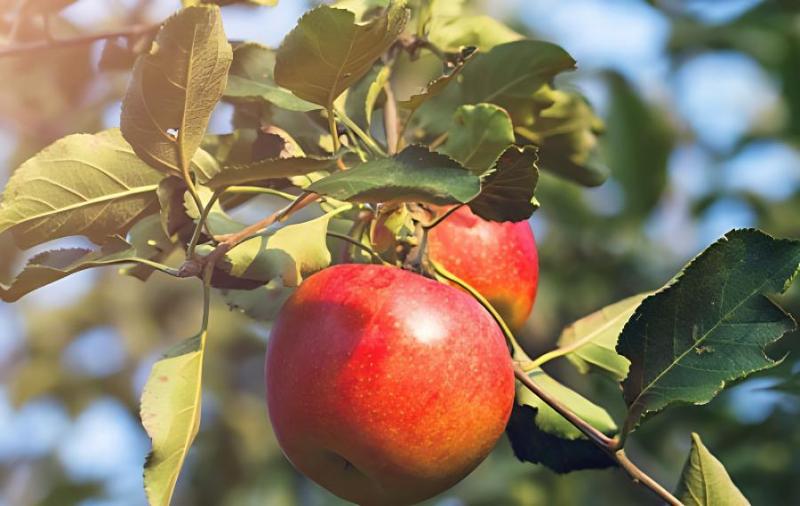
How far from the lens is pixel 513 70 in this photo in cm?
115

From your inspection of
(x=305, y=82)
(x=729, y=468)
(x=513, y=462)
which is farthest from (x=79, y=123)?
(x=305, y=82)

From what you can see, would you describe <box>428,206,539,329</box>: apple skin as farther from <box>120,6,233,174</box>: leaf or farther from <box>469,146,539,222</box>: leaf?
<box>120,6,233,174</box>: leaf

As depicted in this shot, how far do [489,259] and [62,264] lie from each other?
1.45 ft

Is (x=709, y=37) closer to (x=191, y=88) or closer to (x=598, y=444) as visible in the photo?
(x=598, y=444)

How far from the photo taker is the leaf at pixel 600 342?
1.13 metres

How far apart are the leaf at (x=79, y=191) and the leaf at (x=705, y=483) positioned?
57cm

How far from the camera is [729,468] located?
2.03 meters

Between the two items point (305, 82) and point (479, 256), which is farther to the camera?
point (479, 256)

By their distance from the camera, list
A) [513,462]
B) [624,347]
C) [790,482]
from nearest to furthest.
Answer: [624,347] → [790,482] → [513,462]

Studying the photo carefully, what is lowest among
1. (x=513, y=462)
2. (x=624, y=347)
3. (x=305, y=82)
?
(x=513, y=462)

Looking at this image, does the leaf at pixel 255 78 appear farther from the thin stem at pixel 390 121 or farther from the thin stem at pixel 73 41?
the thin stem at pixel 73 41

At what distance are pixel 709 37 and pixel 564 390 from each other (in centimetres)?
113

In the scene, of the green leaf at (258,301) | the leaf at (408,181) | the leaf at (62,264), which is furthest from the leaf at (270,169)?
the green leaf at (258,301)

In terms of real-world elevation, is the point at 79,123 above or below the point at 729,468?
above
